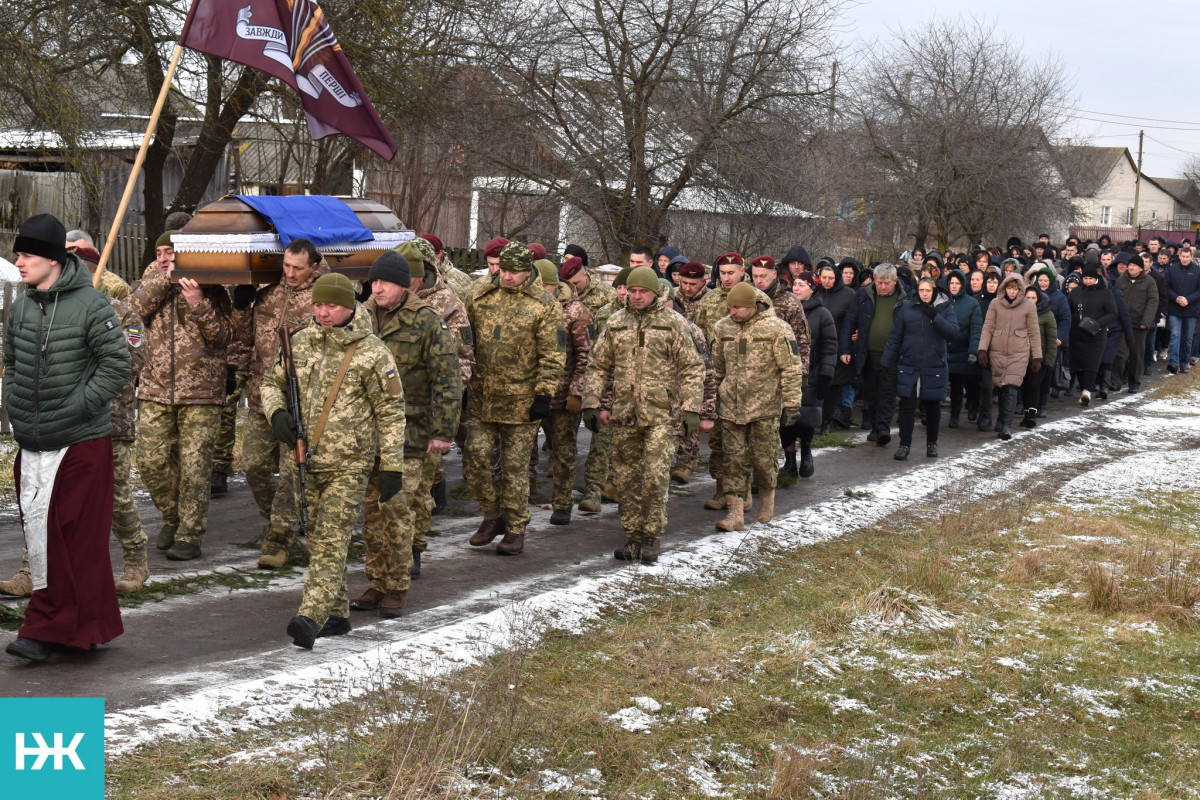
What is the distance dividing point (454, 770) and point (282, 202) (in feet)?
17.3

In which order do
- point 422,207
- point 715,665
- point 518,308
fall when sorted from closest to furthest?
point 715,665, point 518,308, point 422,207

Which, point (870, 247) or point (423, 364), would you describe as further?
point (870, 247)

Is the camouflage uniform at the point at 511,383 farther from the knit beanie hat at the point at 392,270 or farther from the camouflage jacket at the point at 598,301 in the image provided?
the camouflage jacket at the point at 598,301

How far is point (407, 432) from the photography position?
7887mm

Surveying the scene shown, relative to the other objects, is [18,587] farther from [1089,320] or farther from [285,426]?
[1089,320]

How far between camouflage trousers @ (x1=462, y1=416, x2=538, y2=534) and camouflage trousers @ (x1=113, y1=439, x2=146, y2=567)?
2332 millimetres

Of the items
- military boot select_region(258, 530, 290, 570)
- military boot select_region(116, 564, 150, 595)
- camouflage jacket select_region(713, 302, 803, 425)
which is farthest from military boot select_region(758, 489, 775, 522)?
military boot select_region(116, 564, 150, 595)

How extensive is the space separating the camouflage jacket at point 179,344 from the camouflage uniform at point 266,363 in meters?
0.20

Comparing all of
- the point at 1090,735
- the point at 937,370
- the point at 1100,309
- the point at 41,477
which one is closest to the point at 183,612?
the point at 41,477

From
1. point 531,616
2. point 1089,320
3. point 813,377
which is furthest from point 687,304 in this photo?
point 1089,320

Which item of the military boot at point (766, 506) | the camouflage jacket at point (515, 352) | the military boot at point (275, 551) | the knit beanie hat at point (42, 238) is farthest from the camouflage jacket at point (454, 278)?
the knit beanie hat at point (42, 238)

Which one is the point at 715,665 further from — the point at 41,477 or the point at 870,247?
the point at 870,247

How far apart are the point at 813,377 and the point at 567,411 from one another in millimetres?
3372

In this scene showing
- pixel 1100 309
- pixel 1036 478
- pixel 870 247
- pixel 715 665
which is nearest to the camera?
pixel 715 665
